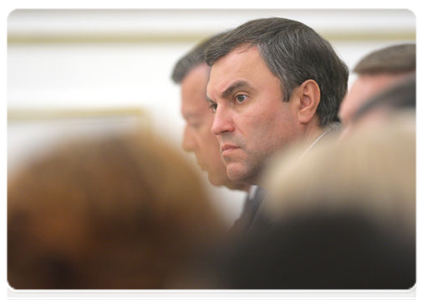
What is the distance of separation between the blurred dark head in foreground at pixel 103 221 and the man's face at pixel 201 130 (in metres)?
0.05

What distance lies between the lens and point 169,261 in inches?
46.4

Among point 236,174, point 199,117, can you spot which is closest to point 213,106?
point 199,117

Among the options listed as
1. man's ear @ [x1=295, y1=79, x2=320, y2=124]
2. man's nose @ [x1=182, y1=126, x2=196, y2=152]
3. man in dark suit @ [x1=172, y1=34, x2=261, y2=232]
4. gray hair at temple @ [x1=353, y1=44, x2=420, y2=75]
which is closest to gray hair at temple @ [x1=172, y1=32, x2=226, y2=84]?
man in dark suit @ [x1=172, y1=34, x2=261, y2=232]

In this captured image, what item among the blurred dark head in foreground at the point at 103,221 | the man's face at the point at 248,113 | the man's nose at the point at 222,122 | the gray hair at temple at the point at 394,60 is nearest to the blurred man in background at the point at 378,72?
the gray hair at temple at the point at 394,60

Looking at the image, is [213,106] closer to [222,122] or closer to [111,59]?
[222,122]

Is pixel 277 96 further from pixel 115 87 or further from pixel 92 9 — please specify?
pixel 92 9

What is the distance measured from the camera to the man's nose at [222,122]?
47.2 inches

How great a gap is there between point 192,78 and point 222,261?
39 centimetres

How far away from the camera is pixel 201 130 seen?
1229 millimetres

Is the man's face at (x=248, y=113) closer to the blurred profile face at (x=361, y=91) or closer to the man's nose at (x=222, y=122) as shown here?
the man's nose at (x=222, y=122)

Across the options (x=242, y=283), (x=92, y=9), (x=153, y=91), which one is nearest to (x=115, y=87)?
(x=153, y=91)

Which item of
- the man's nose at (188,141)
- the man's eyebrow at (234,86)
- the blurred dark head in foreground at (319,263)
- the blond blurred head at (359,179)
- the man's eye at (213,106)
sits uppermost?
the man's eyebrow at (234,86)

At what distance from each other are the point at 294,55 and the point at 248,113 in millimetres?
153

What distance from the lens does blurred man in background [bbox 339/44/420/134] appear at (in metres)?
1.21
